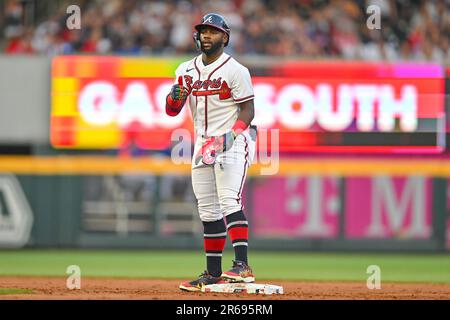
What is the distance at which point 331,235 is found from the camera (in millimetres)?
15523

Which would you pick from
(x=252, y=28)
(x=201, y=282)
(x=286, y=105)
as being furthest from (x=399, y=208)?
(x=201, y=282)

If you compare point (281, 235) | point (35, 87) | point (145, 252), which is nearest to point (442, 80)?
point (281, 235)

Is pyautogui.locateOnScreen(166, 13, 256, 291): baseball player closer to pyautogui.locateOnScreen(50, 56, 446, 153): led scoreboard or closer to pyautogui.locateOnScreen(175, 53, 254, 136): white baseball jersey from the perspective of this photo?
pyautogui.locateOnScreen(175, 53, 254, 136): white baseball jersey

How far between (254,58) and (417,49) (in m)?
2.59

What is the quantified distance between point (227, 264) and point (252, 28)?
16.5ft

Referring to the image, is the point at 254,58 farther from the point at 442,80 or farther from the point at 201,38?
the point at 201,38

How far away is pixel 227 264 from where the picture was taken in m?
12.4

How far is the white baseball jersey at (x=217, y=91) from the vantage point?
25.1 feet

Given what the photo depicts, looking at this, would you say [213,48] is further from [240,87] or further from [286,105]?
[286,105]

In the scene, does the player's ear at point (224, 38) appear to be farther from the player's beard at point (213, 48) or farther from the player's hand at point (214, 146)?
the player's hand at point (214, 146)

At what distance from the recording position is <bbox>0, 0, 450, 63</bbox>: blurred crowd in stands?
15.9 metres

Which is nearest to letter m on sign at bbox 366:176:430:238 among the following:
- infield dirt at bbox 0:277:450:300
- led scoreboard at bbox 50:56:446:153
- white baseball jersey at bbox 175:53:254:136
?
led scoreboard at bbox 50:56:446:153

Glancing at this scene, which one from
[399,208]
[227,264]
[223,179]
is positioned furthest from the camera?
[399,208]

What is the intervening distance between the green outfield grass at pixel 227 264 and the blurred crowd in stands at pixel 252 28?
3064mm
